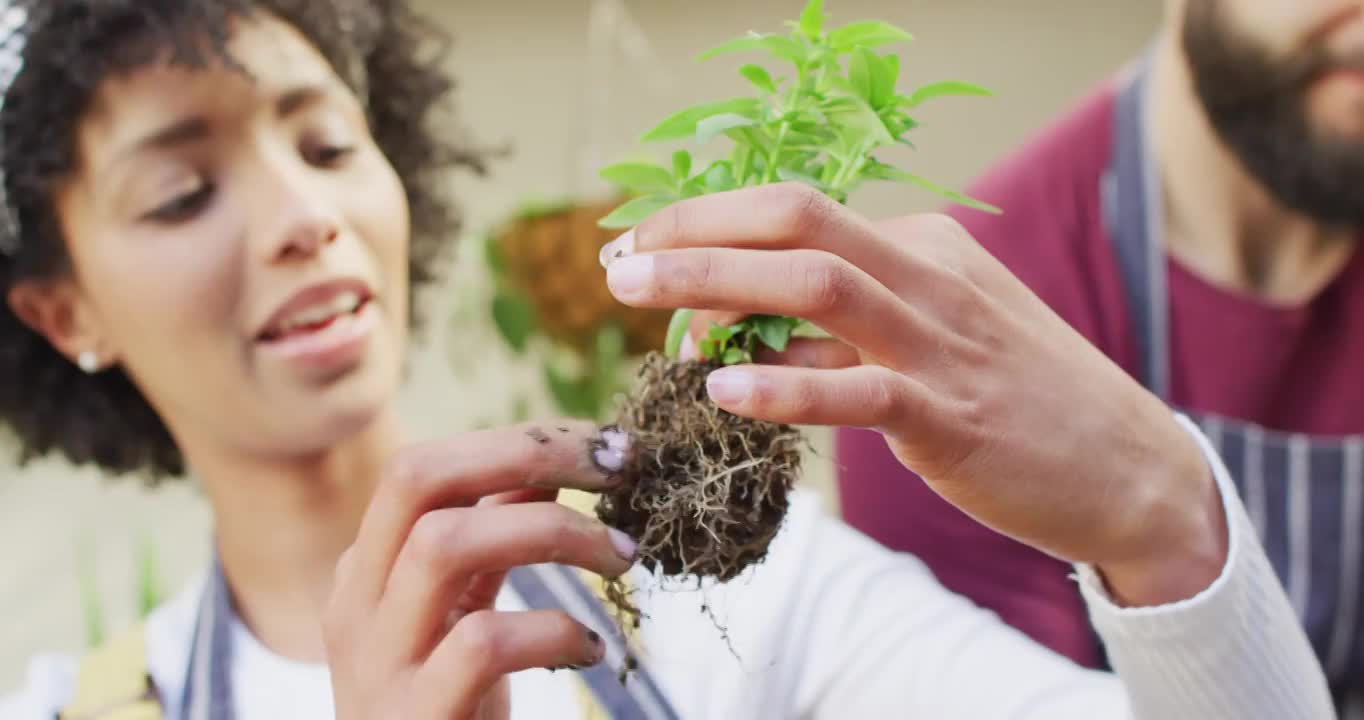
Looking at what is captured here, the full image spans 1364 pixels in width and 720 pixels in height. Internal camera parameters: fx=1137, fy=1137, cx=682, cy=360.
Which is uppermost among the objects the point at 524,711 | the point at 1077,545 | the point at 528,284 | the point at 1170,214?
the point at 1077,545

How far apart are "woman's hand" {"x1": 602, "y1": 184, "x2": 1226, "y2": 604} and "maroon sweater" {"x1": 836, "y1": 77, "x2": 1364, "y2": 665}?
60 cm

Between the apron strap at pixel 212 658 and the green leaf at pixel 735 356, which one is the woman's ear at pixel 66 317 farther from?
the green leaf at pixel 735 356

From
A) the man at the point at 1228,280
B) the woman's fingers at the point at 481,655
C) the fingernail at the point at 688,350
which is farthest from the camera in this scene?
the man at the point at 1228,280

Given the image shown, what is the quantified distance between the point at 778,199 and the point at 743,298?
2.5 inches

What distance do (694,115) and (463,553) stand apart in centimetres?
33

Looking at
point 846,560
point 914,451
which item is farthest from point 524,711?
point 914,451

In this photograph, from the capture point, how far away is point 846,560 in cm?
114

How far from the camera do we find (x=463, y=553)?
2.50 ft

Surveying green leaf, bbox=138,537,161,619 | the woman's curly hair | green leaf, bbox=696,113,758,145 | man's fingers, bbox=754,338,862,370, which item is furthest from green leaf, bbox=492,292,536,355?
green leaf, bbox=696,113,758,145

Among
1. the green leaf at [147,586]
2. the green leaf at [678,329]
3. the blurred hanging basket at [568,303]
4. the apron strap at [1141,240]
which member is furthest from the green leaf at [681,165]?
the green leaf at [147,586]

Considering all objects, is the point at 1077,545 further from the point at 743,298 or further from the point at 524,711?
the point at 524,711

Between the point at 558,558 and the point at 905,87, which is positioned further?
the point at 905,87

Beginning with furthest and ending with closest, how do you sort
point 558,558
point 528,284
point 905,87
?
1. point 905,87
2. point 528,284
3. point 558,558

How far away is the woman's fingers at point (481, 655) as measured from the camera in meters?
0.76
